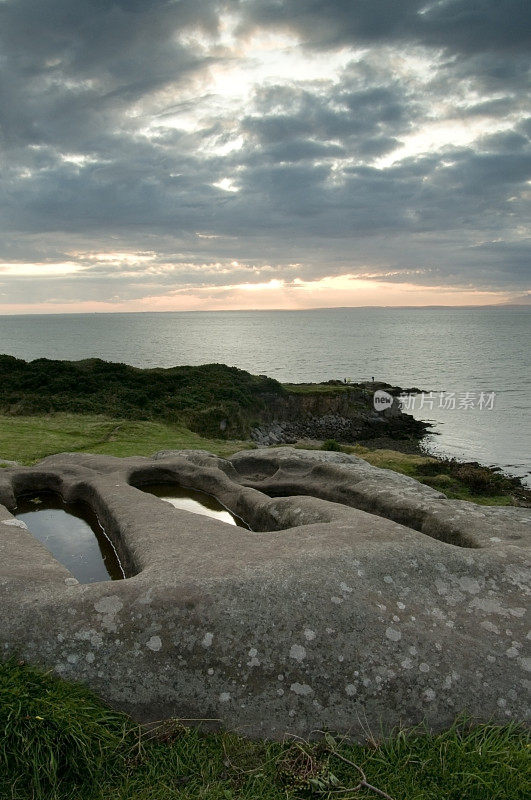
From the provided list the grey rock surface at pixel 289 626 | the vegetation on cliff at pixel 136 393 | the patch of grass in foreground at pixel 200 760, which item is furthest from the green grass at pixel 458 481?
the vegetation on cliff at pixel 136 393

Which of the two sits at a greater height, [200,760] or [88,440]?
[200,760]

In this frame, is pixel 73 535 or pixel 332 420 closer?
pixel 73 535

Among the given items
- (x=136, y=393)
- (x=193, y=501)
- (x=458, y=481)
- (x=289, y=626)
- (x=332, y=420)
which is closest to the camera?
(x=289, y=626)

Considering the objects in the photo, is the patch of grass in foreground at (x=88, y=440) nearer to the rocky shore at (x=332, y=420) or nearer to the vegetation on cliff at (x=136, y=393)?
the vegetation on cliff at (x=136, y=393)

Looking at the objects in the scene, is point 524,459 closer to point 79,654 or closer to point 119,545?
point 119,545

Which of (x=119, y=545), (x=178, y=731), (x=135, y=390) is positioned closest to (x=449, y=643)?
(x=178, y=731)

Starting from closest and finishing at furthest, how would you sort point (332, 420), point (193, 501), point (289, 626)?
1. point (289, 626)
2. point (193, 501)
3. point (332, 420)

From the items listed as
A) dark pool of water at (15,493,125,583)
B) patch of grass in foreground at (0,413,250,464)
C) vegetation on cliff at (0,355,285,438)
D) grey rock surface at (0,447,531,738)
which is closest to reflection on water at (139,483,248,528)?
dark pool of water at (15,493,125,583)

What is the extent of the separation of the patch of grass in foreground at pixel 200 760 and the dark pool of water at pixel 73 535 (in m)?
4.30

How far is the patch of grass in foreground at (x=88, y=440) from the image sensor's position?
23.8m

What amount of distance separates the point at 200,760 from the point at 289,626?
1.81 meters

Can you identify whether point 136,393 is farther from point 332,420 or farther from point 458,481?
point 458,481

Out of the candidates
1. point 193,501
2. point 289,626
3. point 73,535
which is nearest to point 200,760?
point 289,626

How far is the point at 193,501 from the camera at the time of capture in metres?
15.1
